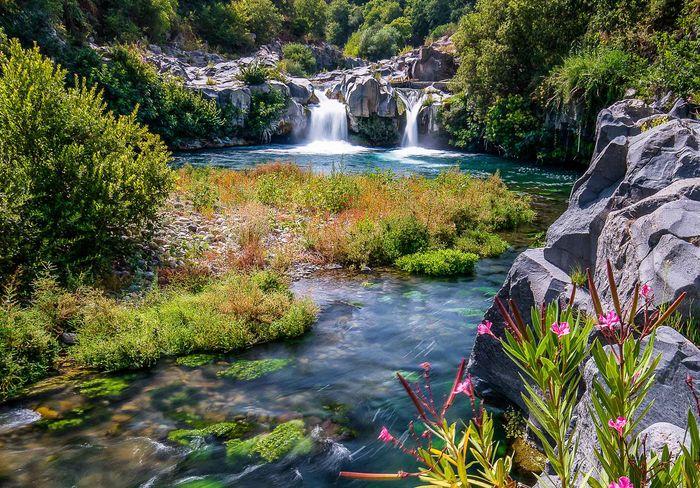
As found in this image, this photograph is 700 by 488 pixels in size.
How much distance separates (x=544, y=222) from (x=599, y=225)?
8.79 m

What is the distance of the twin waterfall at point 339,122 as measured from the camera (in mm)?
31281

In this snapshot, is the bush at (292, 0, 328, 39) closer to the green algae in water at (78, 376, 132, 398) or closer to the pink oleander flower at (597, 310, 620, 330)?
the green algae in water at (78, 376, 132, 398)

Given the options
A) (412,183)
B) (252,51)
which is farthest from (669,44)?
(252,51)

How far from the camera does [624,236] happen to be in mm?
4043

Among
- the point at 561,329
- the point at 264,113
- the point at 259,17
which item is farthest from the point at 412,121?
the point at 561,329

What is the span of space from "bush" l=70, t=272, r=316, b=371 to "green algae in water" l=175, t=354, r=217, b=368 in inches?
5.0

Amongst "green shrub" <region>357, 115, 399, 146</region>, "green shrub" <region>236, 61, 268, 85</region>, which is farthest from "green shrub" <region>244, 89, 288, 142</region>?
"green shrub" <region>357, 115, 399, 146</region>

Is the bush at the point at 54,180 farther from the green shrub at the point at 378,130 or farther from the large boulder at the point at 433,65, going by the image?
the large boulder at the point at 433,65

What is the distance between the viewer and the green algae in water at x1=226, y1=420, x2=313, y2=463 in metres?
4.49

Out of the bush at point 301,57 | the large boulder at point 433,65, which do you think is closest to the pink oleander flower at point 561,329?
the large boulder at point 433,65

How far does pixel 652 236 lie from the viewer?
3.70m

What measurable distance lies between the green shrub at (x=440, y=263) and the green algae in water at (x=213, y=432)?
5428mm

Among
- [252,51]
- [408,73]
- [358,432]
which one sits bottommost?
[358,432]

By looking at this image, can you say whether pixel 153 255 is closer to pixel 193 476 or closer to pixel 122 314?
pixel 122 314
